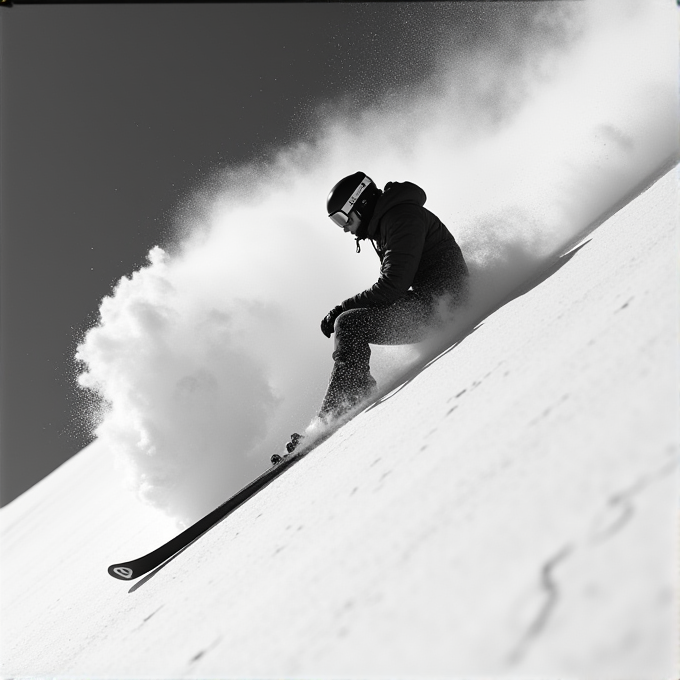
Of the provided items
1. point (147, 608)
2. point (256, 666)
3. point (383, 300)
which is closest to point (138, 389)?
point (383, 300)

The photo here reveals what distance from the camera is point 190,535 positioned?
10.8ft

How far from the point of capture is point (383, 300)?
3.91 meters

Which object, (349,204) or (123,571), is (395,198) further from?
(123,571)

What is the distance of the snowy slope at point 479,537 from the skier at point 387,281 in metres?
0.85

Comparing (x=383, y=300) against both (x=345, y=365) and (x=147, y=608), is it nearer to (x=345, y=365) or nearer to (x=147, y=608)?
(x=345, y=365)

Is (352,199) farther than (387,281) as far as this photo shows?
Yes

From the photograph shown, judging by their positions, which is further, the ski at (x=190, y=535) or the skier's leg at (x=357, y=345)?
the skier's leg at (x=357, y=345)

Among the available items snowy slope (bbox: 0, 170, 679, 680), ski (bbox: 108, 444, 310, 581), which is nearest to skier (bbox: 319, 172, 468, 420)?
ski (bbox: 108, 444, 310, 581)

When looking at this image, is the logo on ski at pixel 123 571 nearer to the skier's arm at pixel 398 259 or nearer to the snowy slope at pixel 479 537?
the snowy slope at pixel 479 537

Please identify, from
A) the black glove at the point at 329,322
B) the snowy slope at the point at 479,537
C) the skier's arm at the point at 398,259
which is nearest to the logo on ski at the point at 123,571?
the snowy slope at the point at 479,537

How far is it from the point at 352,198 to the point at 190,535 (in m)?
2.47

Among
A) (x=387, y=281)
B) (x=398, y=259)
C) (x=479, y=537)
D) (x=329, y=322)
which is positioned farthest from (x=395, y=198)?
(x=479, y=537)

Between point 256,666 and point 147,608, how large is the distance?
1.31 metres

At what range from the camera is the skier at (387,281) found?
12.7 feet
